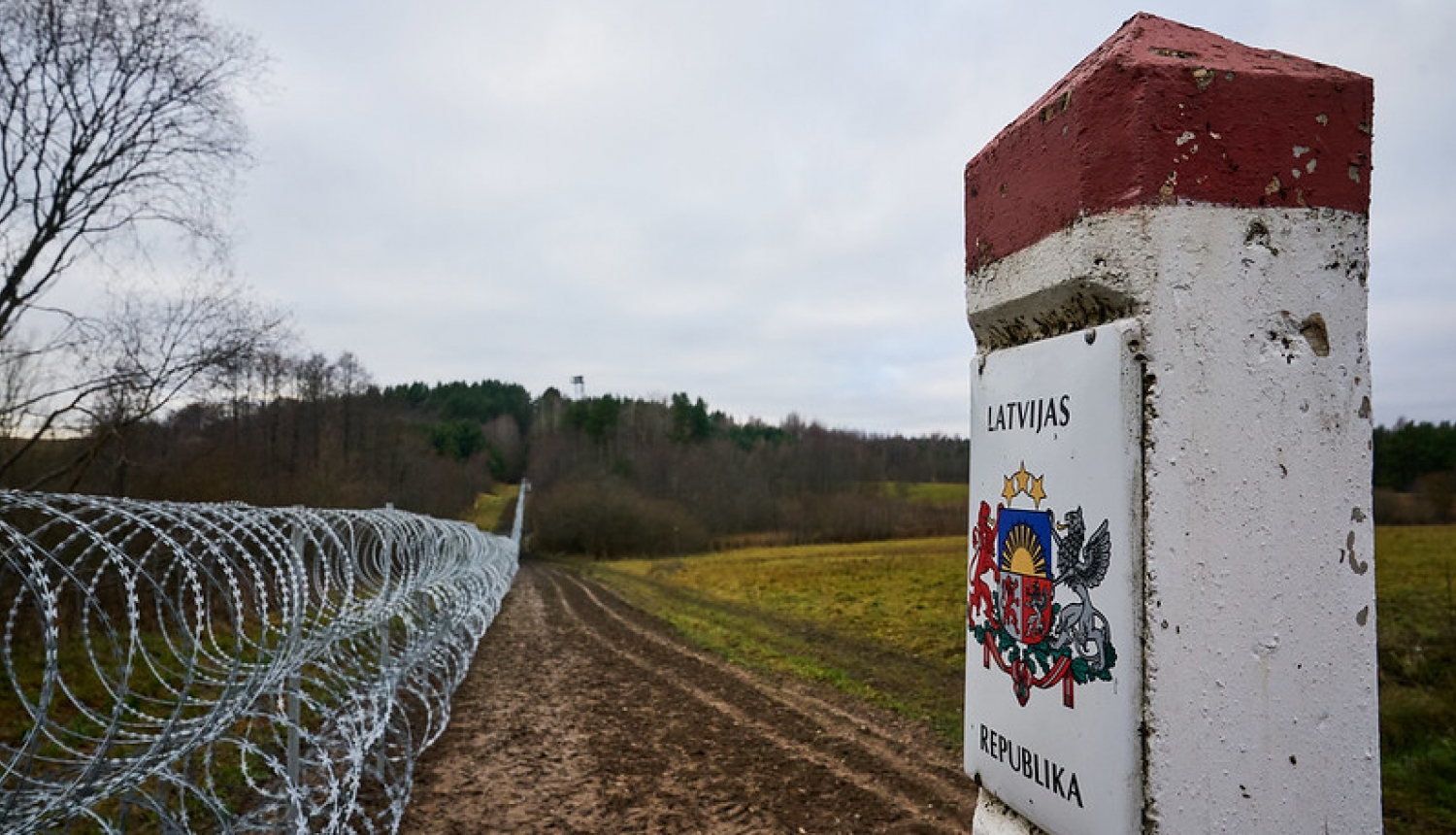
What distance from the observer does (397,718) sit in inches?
329

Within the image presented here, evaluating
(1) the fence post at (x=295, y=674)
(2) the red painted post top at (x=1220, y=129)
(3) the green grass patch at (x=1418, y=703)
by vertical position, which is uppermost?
(2) the red painted post top at (x=1220, y=129)

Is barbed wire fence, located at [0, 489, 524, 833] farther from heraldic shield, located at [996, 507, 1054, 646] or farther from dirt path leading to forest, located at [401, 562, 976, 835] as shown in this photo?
heraldic shield, located at [996, 507, 1054, 646]

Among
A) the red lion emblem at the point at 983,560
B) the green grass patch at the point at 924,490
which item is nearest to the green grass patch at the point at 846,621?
the red lion emblem at the point at 983,560

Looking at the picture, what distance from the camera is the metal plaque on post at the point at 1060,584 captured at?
149cm

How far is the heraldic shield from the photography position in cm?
167

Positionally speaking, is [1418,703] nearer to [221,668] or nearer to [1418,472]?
[221,668]

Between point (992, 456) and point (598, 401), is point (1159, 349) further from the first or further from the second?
point (598, 401)

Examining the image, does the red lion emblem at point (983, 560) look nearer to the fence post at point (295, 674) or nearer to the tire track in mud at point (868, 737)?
the fence post at point (295, 674)

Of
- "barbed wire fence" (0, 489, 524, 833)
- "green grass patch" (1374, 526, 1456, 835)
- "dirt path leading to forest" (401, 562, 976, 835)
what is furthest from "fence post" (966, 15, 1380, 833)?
"green grass patch" (1374, 526, 1456, 835)

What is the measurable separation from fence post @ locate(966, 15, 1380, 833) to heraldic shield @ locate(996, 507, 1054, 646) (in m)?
0.01

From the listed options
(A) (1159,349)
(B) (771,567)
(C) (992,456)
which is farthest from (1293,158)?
(B) (771,567)

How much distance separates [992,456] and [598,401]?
283 feet

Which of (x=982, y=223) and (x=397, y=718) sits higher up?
(x=982, y=223)

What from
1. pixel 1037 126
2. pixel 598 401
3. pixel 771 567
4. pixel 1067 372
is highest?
pixel 598 401
